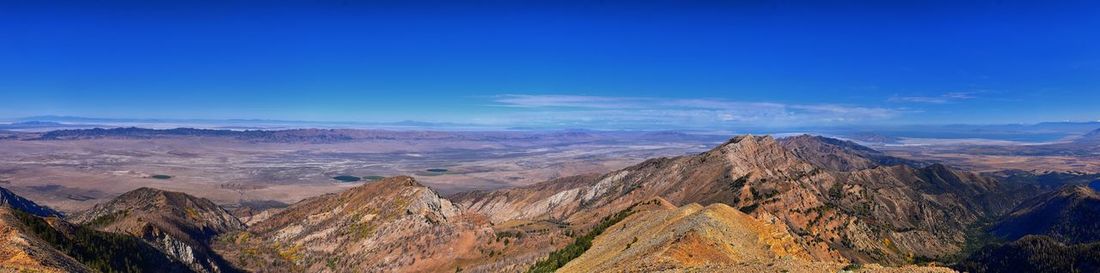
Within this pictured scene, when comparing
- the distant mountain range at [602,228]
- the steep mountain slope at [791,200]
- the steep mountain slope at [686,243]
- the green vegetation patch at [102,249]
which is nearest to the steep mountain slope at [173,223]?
the distant mountain range at [602,228]

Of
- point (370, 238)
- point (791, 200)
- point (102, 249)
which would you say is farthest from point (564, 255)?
point (791, 200)

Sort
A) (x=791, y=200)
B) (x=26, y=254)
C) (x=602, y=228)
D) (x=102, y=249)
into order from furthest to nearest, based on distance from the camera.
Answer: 1. (x=791, y=200)
2. (x=602, y=228)
3. (x=102, y=249)
4. (x=26, y=254)

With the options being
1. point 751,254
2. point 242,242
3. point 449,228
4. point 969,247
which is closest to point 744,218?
point 751,254

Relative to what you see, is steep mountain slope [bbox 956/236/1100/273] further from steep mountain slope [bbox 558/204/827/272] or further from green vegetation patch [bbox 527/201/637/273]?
green vegetation patch [bbox 527/201/637/273]

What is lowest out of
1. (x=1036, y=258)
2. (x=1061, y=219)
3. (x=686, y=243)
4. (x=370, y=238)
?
(x=1061, y=219)

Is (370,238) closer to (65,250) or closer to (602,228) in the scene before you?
(602,228)

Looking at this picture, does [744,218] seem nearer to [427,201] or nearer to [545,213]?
[427,201]
